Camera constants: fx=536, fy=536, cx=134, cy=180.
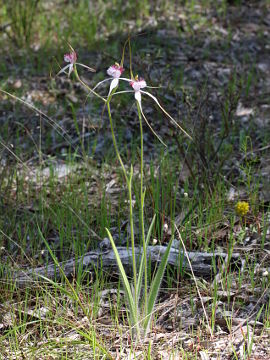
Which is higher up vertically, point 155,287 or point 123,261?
point 155,287

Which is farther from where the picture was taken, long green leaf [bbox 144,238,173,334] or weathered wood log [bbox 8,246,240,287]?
weathered wood log [bbox 8,246,240,287]

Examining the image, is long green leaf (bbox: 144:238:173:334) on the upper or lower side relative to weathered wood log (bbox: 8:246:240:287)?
upper

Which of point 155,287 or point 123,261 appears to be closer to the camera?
point 155,287

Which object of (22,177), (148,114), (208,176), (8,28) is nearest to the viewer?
(208,176)

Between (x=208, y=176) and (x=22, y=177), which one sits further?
(x=22, y=177)

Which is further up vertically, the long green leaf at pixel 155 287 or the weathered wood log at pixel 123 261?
the long green leaf at pixel 155 287

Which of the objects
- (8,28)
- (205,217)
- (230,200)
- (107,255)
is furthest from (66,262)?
(8,28)

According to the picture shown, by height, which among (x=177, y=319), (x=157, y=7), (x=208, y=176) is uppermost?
(x=157, y=7)

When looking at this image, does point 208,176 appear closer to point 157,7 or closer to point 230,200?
point 230,200

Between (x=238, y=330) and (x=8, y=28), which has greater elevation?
(x=8, y=28)

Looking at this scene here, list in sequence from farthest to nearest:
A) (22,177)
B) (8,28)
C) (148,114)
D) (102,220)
A: (8,28) → (148,114) → (22,177) → (102,220)

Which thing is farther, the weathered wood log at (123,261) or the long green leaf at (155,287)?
the weathered wood log at (123,261)

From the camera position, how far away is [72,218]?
306 centimetres

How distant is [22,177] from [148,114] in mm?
1188
